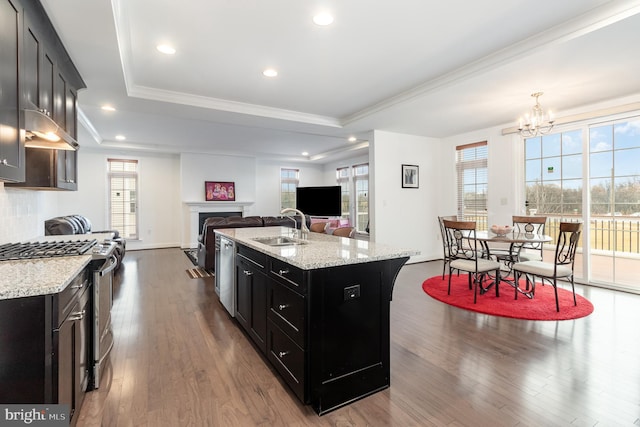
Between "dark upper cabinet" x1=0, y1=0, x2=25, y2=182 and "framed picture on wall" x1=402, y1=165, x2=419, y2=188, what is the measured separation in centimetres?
535

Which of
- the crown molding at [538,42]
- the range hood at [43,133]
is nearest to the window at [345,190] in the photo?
the crown molding at [538,42]

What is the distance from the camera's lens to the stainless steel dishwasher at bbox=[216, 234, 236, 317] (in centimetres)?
307

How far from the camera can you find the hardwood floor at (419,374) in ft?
5.79

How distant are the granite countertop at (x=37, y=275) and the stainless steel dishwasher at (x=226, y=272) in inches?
51.8

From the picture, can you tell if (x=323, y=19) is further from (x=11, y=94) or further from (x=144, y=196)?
(x=144, y=196)

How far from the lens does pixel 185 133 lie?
20.9ft

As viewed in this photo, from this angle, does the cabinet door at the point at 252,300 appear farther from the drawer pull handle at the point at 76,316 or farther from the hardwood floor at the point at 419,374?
the drawer pull handle at the point at 76,316

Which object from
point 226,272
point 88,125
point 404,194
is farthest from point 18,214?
point 404,194

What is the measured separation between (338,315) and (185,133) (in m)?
5.80

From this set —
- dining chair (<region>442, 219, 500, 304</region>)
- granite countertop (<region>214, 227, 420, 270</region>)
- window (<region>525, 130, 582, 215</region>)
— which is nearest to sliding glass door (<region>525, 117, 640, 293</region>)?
window (<region>525, 130, 582, 215</region>)

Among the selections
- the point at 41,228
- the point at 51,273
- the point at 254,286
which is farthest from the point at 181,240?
the point at 51,273

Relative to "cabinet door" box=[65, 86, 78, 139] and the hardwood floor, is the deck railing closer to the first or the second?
the hardwood floor

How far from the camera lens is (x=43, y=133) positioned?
80.6 inches

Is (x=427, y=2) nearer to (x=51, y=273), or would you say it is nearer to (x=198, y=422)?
(x=51, y=273)
